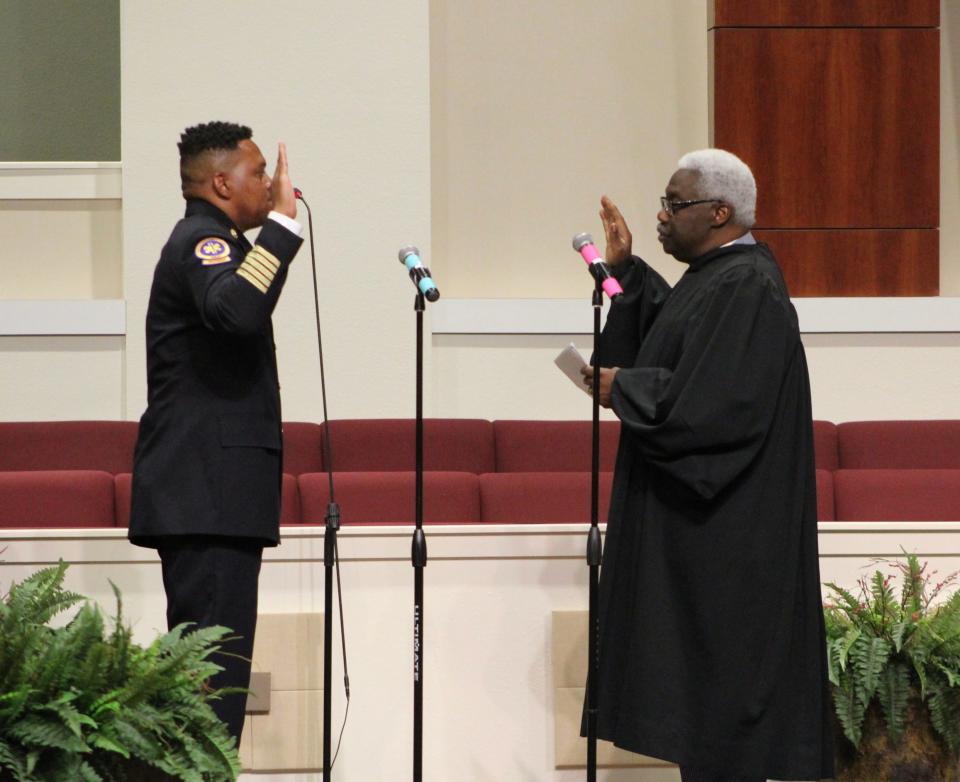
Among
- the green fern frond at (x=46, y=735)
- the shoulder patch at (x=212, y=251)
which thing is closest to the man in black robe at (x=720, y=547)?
the shoulder patch at (x=212, y=251)

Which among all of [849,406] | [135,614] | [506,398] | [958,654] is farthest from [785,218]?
[135,614]

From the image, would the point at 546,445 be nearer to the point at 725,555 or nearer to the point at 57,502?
the point at 57,502

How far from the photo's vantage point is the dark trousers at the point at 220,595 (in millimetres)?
2906

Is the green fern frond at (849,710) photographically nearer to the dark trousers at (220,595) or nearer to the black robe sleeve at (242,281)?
the dark trousers at (220,595)

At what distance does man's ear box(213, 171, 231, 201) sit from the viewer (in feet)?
10.0

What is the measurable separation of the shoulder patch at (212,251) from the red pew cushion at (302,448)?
1.81 metres

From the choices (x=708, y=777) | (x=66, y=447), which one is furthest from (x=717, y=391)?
(x=66, y=447)

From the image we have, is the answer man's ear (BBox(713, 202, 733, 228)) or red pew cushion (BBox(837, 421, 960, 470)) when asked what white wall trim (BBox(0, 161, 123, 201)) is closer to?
red pew cushion (BBox(837, 421, 960, 470))

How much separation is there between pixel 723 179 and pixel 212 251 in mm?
1104

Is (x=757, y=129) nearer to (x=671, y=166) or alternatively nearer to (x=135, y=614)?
(x=671, y=166)

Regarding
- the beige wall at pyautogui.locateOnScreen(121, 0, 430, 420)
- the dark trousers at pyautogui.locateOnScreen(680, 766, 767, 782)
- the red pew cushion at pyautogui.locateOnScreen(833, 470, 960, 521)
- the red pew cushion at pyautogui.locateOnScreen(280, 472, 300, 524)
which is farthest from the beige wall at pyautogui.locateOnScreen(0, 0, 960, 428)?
the dark trousers at pyautogui.locateOnScreen(680, 766, 767, 782)

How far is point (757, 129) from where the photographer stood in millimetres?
5770

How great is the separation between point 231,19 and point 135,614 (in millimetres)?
2793

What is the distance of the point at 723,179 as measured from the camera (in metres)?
3.10
